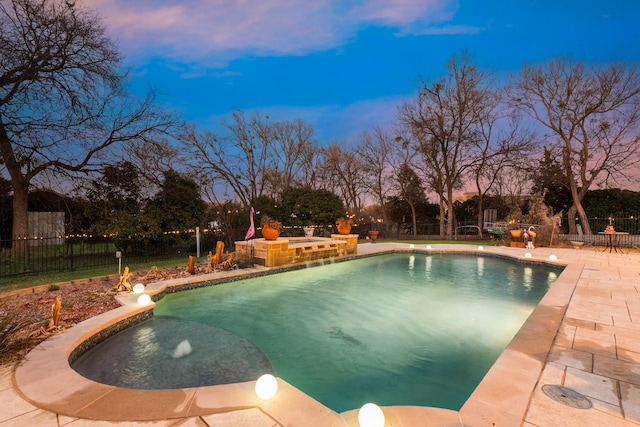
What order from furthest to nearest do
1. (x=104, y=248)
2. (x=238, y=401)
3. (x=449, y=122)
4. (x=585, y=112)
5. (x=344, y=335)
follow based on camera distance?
1. (x=449, y=122)
2. (x=585, y=112)
3. (x=104, y=248)
4. (x=344, y=335)
5. (x=238, y=401)

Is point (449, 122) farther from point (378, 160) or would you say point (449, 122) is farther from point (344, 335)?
point (344, 335)

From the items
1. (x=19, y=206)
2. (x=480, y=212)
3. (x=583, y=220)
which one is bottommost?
(x=583, y=220)

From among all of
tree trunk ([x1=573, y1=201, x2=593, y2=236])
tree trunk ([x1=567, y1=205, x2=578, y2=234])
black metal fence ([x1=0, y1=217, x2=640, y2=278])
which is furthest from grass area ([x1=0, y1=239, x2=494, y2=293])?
tree trunk ([x1=567, y1=205, x2=578, y2=234])

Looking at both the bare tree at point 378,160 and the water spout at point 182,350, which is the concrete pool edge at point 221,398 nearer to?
the water spout at point 182,350

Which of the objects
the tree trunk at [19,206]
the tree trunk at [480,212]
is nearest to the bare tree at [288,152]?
the tree trunk at [480,212]

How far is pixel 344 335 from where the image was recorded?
461 cm

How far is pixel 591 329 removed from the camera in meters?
3.71

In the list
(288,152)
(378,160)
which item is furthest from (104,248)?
(378,160)

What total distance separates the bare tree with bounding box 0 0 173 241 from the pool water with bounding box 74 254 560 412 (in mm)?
7478

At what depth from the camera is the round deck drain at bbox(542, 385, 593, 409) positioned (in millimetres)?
2207

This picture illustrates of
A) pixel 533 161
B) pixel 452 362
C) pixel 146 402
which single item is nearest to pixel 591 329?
pixel 452 362

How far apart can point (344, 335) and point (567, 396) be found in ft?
9.23

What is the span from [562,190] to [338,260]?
59.2ft

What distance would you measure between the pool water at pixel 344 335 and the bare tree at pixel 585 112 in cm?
1327
